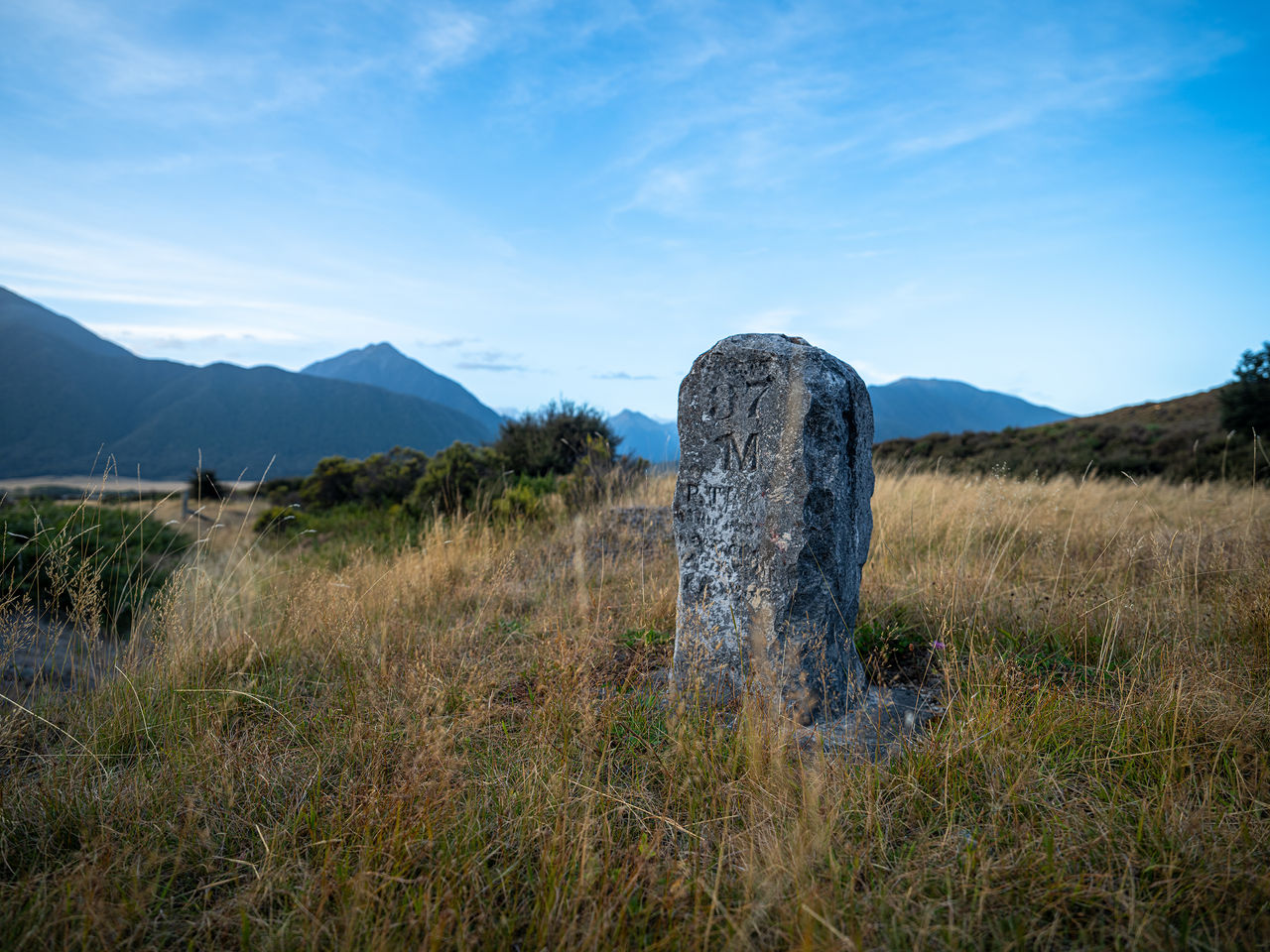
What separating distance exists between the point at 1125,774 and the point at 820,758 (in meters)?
1.04

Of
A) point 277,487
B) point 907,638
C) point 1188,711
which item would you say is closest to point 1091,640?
point 907,638

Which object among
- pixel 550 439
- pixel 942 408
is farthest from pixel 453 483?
pixel 942 408

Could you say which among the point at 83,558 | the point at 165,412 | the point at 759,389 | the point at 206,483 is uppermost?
the point at 165,412

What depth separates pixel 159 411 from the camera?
68.9m

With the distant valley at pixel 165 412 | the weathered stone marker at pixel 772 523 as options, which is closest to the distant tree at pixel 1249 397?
the weathered stone marker at pixel 772 523

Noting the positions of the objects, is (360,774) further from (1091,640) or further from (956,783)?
(1091,640)

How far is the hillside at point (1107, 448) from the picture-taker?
38.5ft

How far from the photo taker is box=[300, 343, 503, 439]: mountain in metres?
149

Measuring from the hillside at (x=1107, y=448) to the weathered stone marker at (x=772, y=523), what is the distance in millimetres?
6832

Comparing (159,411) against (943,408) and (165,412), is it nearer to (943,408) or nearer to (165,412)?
(165,412)

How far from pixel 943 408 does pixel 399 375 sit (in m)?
133

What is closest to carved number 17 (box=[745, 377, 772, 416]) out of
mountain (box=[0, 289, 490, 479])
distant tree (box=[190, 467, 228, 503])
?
distant tree (box=[190, 467, 228, 503])

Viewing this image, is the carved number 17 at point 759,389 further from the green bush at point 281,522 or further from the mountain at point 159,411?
the mountain at point 159,411

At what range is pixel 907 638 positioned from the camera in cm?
366
